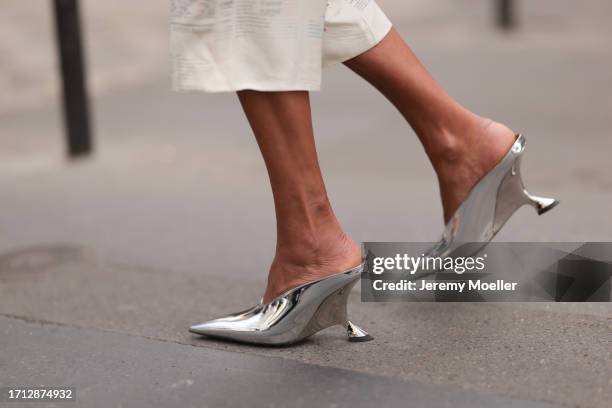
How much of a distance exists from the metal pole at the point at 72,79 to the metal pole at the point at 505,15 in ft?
20.3

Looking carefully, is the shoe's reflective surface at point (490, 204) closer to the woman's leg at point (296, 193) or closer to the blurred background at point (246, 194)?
the blurred background at point (246, 194)

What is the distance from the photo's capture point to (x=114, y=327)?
2.52 m

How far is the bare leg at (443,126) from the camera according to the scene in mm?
2348

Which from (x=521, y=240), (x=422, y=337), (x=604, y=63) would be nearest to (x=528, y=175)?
(x=521, y=240)

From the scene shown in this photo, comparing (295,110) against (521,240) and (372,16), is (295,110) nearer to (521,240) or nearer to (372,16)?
(372,16)

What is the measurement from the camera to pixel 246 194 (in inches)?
169

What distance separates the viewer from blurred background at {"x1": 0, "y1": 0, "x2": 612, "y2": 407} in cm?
229

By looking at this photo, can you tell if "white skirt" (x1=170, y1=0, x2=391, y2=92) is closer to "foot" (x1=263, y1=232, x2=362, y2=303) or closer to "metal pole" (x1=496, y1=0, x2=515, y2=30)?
"foot" (x1=263, y1=232, x2=362, y2=303)

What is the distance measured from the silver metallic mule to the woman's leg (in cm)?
2

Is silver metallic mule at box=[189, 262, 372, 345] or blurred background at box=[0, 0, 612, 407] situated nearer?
silver metallic mule at box=[189, 262, 372, 345]

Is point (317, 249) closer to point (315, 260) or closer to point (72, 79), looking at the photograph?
point (315, 260)

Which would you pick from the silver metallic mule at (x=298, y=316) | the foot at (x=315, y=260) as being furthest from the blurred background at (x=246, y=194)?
the foot at (x=315, y=260)

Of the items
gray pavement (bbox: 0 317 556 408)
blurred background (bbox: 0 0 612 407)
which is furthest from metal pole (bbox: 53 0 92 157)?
gray pavement (bbox: 0 317 556 408)

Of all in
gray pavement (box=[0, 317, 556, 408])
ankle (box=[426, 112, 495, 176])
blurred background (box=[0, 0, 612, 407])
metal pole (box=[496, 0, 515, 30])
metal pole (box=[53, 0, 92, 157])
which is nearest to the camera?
gray pavement (box=[0, 317, 556, 408])
